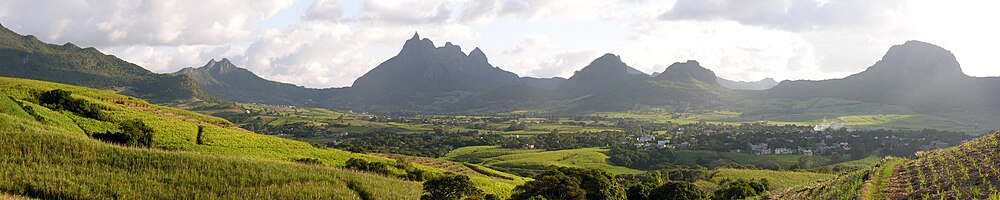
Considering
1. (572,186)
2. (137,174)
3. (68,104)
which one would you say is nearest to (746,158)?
(572,186)

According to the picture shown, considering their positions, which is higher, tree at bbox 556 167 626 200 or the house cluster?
tree at bbox 556 167 626 200

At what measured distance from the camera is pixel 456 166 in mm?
81938

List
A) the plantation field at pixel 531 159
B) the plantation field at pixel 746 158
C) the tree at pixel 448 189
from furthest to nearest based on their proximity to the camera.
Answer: the plantation field at pixel 746 158
the plantation field at pixel 531 159
the tree at pixel 448 189

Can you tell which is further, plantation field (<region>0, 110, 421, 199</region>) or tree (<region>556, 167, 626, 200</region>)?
tree (<region>556, 167, 626, 200</region>)

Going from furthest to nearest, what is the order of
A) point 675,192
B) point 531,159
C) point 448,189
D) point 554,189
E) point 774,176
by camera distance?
point 531,159 < point 774,176 < point 675,192 < point 554,189 < point 448,189

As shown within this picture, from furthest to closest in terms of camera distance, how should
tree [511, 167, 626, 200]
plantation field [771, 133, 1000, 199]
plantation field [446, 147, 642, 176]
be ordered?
plantation field [446, 147, 642, 176], tree [511, 167, 626, 200], plantation field [771, 133, 1000, 199]

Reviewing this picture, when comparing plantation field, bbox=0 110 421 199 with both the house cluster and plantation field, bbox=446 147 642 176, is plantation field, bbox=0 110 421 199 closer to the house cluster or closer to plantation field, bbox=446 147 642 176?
plantation field, bbox=446 147 642 176

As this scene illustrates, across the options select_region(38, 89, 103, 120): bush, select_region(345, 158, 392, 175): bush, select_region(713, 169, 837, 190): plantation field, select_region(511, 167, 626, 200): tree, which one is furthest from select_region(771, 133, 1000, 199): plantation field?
select_region(38, 89, 103, 120): bush

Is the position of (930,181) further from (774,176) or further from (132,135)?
(774,176)

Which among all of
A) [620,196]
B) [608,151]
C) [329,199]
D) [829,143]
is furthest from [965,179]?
[829,143]

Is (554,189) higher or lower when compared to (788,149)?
higher

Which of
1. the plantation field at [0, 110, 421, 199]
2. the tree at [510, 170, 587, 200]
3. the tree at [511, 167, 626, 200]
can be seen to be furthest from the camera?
the tree at [511, 167, 626, 200]

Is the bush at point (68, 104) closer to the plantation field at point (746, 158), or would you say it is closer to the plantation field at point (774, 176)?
the plantation field at point (774, 176)

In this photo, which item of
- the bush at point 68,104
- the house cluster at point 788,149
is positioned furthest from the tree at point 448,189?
the house cluster at point 788,149
